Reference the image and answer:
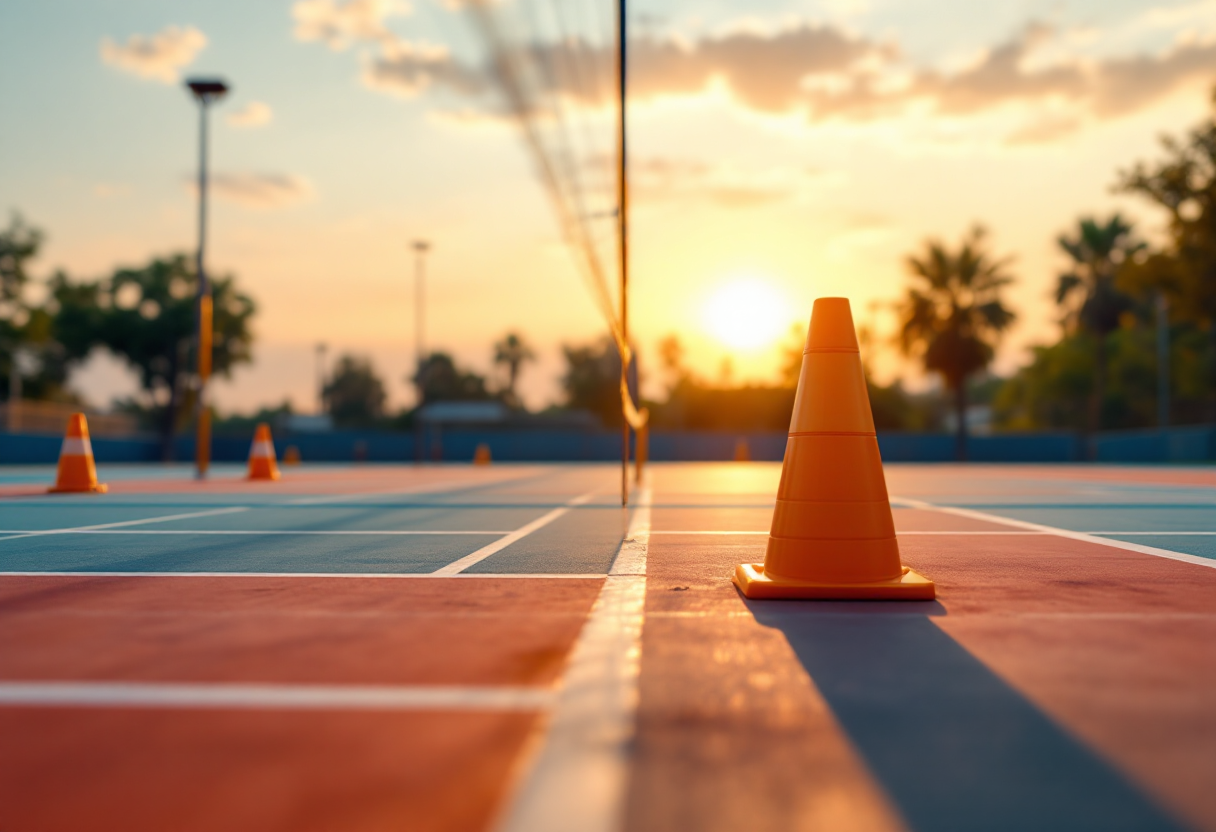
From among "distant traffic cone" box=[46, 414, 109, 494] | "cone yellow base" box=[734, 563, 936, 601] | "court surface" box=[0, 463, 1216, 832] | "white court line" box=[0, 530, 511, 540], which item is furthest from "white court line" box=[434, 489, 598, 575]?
"distant traffic cone" box=[46, 414, 109, 494]

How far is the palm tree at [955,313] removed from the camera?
47812mm

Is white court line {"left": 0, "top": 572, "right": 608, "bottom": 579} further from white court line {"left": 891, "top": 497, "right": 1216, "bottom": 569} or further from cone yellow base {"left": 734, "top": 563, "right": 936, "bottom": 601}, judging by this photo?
white court line {"left": 891, "top": 497, "right": 1216, "bottom": 569}

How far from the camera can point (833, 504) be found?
4500mm

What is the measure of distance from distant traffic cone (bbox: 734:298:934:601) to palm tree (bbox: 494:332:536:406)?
100 metres

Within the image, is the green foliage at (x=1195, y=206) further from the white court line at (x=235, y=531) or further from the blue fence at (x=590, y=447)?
the white court line at (x=235, y=531)

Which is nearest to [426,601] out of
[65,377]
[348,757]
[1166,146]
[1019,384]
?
[348,757]

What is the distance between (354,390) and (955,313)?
7243 cm

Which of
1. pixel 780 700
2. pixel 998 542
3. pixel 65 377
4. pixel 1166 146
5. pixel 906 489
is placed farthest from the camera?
pixel 65 377

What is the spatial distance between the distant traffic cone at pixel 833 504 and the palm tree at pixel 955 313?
45.7 m

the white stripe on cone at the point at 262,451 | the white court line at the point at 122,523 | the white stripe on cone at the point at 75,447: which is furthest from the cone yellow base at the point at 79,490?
the white stripe on cone at the point at 262,451

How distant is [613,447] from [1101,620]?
42891mm

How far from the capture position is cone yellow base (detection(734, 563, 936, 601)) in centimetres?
433

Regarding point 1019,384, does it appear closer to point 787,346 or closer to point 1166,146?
point 787,346

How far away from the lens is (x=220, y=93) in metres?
20.2
